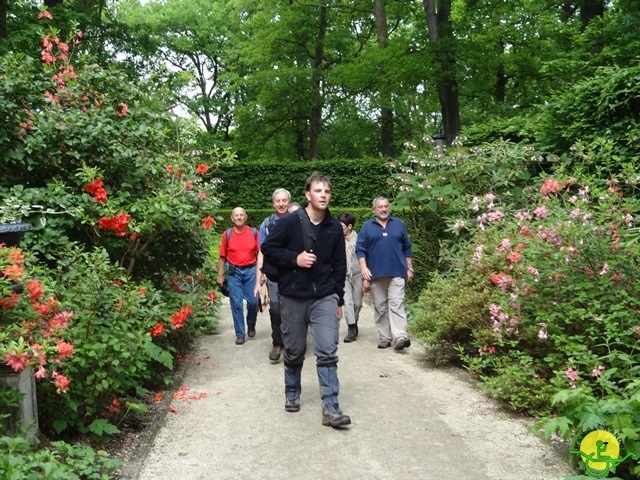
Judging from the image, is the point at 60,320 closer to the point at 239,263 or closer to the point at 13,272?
the point at 13,272

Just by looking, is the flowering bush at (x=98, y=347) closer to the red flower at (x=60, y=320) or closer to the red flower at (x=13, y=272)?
the red flower at (x=60, y=320)

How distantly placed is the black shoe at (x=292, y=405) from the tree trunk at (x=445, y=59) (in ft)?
56.3

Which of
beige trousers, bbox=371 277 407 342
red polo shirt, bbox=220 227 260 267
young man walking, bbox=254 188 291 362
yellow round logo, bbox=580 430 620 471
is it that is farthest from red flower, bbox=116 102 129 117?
yellow round logo, bbox=580 430 620 471

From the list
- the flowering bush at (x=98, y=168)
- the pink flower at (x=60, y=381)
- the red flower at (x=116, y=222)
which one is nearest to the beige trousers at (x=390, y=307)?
the flowering bush at (x=98, y=168)

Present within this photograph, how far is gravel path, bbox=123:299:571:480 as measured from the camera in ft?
14.5

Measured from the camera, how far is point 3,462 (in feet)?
10.9

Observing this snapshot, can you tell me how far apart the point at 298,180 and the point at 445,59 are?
8.74 meters

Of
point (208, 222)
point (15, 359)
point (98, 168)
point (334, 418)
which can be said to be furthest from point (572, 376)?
point (98, 168)

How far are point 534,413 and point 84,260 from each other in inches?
152

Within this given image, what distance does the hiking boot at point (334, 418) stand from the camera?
520 cm

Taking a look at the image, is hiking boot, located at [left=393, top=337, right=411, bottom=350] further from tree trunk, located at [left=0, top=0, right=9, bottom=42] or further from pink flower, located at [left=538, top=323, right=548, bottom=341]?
tree trunk, located at [left=0, top=0, right=9, bottom=42]

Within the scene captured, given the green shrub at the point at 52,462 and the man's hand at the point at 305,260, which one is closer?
the green shrub at the point at 52,462

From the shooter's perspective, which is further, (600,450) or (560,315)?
(560,315)

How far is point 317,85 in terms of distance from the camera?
32.1 meters
